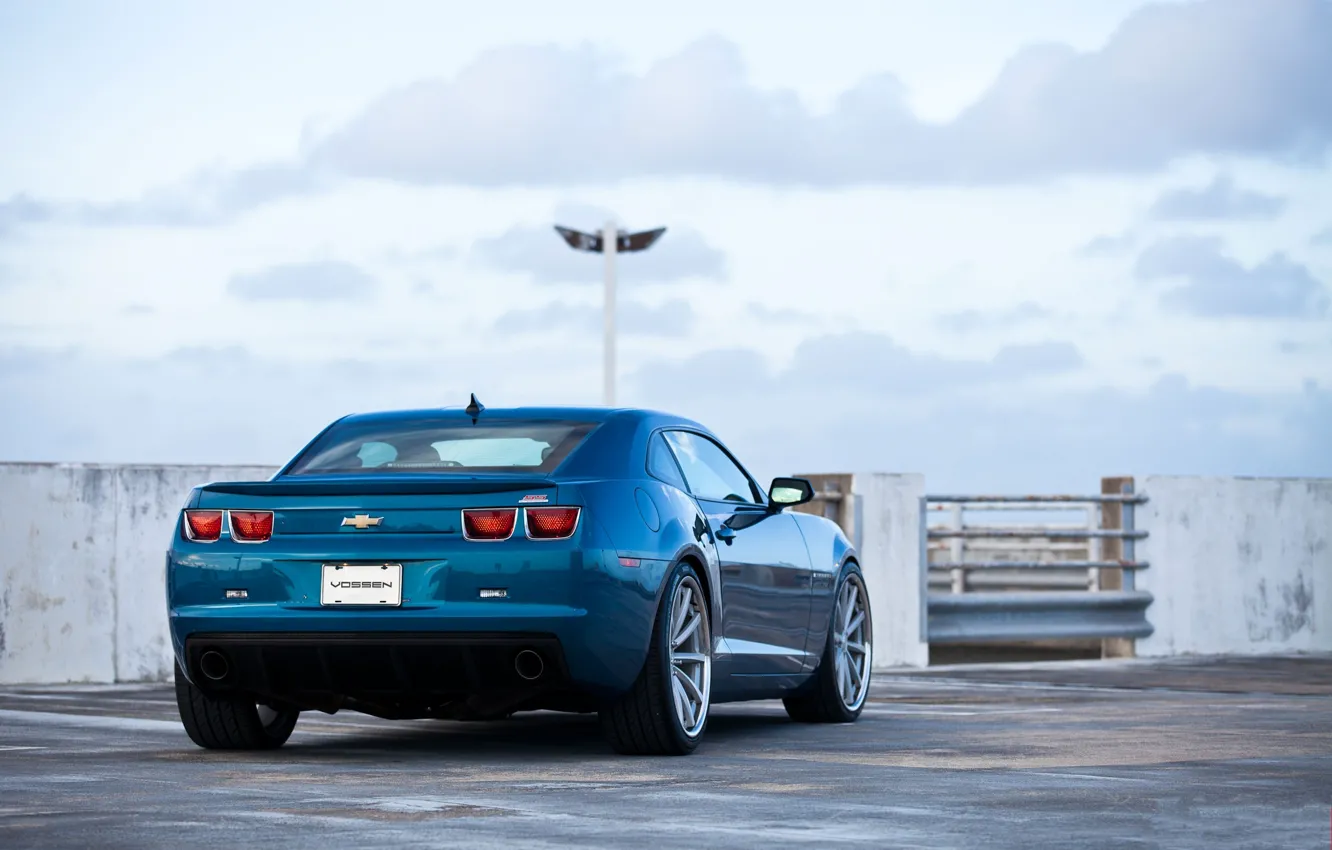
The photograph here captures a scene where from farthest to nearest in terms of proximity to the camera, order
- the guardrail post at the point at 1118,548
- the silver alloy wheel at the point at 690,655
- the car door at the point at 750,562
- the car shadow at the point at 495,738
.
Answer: the guardrail post at the point at 1118,548, the car door at the point at 750,562, the car shadow at the point at 495,738, the silver alloy wheel at the point at 690,655

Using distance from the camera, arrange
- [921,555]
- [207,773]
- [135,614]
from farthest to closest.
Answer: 1. [921,555]
2. [135,614]
3. [207,773]

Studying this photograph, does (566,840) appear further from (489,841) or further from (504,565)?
(504,565)

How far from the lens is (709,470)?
9602mm

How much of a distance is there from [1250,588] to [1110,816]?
40.3ft

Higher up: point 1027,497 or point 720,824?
point 1027,497

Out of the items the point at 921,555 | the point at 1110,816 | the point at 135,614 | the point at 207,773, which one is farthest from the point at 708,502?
the point at 921,555

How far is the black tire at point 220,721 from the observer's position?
8609 millimetres

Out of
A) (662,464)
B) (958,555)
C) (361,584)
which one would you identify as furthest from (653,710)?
(958,555)

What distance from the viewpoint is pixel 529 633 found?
25.6 ft

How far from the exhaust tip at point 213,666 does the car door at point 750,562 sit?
2.07 m

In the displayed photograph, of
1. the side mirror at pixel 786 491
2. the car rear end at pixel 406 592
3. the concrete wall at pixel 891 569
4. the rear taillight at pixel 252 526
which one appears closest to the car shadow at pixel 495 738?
the car rear end at pixel 406 592

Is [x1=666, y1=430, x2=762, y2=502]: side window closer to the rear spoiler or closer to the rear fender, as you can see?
the rear fender

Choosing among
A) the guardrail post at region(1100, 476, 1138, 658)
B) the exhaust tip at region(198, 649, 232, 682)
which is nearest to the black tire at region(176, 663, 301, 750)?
the exhaust tip at region(198, 649, 232, 682)

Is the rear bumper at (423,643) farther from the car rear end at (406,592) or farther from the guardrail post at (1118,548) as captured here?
the guardrail post at (1118,548)
